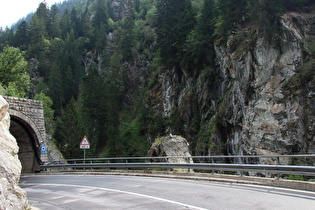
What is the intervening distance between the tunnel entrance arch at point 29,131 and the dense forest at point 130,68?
8.43 ft

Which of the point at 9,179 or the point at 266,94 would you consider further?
the point at 266,94

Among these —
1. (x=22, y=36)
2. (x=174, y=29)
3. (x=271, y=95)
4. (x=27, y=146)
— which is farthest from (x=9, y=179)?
(x=22, y=36)

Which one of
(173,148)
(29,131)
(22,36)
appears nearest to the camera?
(173,148)

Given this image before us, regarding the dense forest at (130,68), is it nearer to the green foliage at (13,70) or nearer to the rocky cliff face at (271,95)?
the green foliage at (13,70)

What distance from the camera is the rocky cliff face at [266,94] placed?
22.6 metres

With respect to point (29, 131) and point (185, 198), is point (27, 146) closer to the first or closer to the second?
point (29, 131)

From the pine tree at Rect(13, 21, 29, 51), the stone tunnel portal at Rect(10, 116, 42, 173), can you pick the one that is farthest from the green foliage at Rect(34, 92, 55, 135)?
the pine tree at Rect(13, 21, 29, 51)

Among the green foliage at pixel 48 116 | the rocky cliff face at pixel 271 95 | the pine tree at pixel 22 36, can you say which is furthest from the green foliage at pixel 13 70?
the pine tree at pixel 22 36

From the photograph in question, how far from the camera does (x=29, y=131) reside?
2375cm

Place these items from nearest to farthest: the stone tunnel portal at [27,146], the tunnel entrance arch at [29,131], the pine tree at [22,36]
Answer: the tunnel entrance arch at [29,131], the stone tunnel portal at [27,146], the pine tree at [22,36]

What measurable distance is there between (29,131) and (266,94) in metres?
20.8

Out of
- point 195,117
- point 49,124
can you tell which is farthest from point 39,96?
point 195,117

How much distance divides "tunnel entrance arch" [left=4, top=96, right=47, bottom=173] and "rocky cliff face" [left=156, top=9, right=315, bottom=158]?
17.0 m

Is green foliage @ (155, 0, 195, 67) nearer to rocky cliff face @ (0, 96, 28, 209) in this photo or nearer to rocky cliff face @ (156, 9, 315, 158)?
rocky cliff face @ (156, 9, 315, 158)
